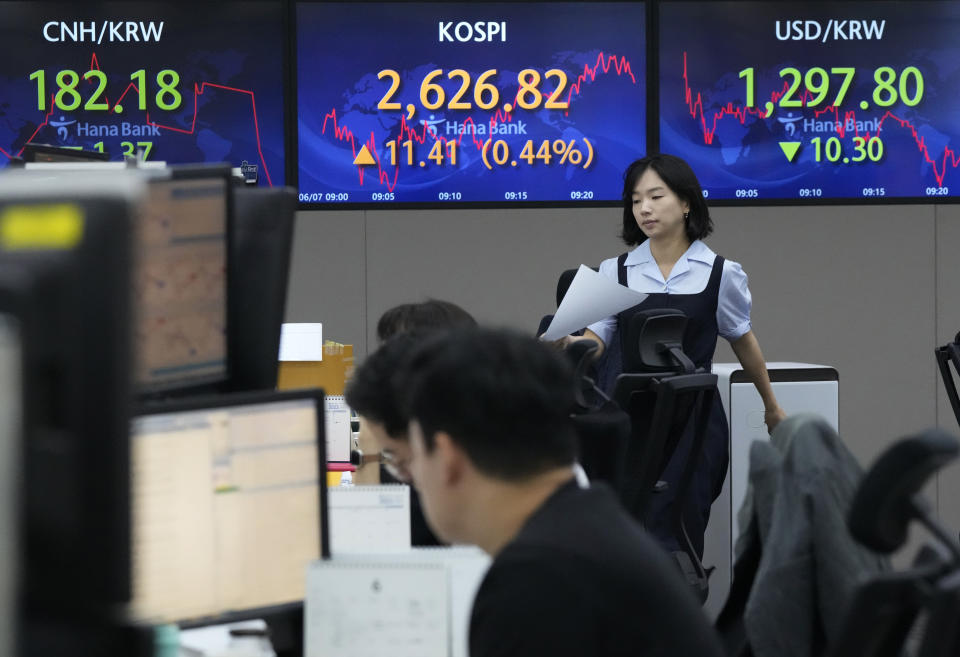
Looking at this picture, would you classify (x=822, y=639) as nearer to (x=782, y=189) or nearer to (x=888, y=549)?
(x=888, y=549)

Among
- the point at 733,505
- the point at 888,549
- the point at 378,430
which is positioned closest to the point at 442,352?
the point at 888,549

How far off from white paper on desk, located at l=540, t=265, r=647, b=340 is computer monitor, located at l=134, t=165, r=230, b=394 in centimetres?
162

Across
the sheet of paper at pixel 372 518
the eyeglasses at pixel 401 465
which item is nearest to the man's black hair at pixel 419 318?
the eyeglasses at pixel 401 465

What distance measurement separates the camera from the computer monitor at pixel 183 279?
4.93 ft

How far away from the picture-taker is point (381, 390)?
1.93 m

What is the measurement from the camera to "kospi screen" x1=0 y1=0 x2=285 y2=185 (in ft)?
14.7

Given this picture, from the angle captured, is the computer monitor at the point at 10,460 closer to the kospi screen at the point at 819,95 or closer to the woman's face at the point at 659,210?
the woman's face at the point at 659,210

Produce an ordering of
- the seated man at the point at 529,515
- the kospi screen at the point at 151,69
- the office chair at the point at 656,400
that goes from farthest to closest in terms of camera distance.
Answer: the kospi screen at the point at 151,69 → the office chair at the point at 656,400 → the seated man at the point at 529,515

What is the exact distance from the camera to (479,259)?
4.71m

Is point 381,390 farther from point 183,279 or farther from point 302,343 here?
point 302,343

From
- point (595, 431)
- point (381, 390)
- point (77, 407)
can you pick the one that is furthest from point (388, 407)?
point (77, 407)

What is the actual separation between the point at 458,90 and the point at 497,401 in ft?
11.2

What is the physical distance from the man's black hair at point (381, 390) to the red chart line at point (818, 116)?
9.48 feet

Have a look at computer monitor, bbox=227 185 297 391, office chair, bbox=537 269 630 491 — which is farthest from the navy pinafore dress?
computer monitor, bbox=227 185 297 391
